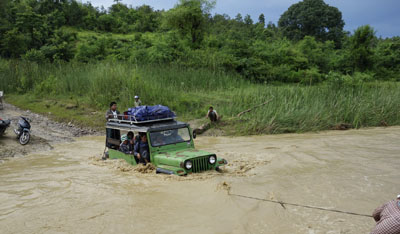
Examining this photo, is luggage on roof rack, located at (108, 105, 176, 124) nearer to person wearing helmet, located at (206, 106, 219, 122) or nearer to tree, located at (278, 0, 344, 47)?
person wearing helmet, located at (206, 106, 219, 122)

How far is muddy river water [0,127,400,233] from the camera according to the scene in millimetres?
5363

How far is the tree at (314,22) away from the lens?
4912 centimetres

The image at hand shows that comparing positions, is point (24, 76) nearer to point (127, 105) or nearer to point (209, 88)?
point (127, 105)

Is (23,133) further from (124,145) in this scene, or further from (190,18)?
(190,18)

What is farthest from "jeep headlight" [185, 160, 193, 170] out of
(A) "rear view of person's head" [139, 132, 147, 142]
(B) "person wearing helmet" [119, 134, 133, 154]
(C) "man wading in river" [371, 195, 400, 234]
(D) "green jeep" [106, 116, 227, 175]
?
(C) "man wading in river" [371, 195, 400, 234]

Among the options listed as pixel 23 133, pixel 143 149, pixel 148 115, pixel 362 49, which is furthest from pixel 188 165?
pixel 362 49

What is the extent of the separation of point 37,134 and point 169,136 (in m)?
8.39

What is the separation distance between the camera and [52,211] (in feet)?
20.4

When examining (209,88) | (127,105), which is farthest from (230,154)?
(209,88)

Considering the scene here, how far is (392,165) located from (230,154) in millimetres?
4238

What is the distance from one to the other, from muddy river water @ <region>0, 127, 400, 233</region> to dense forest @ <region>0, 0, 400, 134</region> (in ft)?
16.5

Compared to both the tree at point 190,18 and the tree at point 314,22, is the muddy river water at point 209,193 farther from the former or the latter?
the tree at point 314,22

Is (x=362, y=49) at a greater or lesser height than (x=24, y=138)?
greater

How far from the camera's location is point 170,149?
7855 mm
